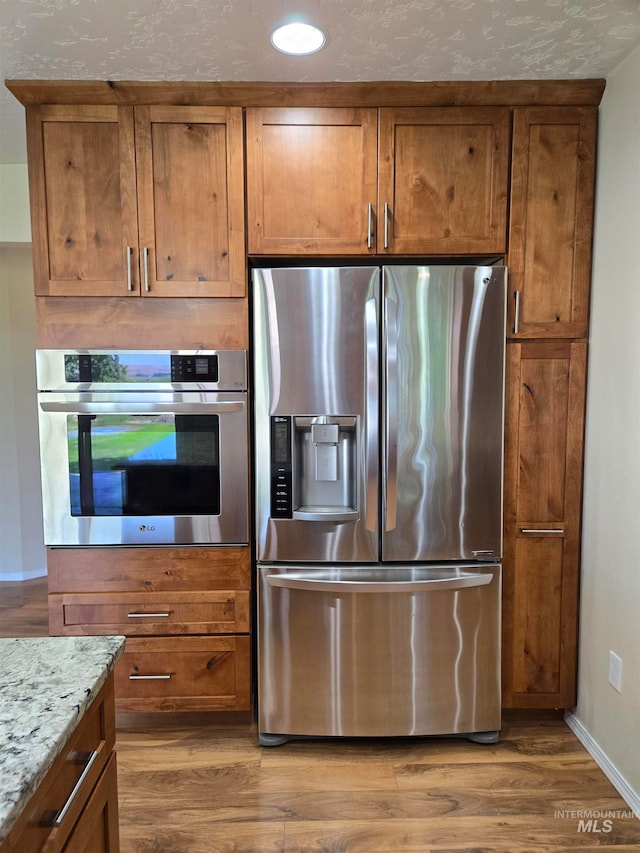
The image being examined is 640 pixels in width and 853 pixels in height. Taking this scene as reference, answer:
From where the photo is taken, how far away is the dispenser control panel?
196cm

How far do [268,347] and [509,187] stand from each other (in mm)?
1116

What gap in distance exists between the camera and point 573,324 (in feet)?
6.58

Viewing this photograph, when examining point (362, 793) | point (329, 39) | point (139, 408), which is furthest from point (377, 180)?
point (362, 793)

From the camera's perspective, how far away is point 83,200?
1.93m

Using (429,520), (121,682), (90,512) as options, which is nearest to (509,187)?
(429,520)

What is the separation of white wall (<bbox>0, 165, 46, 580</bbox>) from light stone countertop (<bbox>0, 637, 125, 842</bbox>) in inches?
117

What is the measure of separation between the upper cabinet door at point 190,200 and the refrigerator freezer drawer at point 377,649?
118 centimetres

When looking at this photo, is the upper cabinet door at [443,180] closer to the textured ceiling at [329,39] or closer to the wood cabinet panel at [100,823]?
the textured ceiling at [329,39]

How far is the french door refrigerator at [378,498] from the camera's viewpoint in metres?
1.92

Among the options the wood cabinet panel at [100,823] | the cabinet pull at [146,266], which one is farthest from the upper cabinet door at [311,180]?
the wood cabinet panel at [100,823]

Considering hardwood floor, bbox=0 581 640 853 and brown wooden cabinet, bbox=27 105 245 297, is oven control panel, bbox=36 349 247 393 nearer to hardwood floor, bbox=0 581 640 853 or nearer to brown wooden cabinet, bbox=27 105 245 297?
brown wooden cabinet, bbox=27 105 245 297

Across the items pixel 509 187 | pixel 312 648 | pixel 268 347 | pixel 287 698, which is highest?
pixel 509 187

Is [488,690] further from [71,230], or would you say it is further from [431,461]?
[71,230]

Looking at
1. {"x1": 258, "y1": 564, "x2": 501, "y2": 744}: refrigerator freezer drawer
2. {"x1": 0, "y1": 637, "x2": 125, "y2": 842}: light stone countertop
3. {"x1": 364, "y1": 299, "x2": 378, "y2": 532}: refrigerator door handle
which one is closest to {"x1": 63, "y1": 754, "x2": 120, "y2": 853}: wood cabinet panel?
{"x1": 0, "y1": 637, "x2": 125, "y2": 842}: light stone countertop
